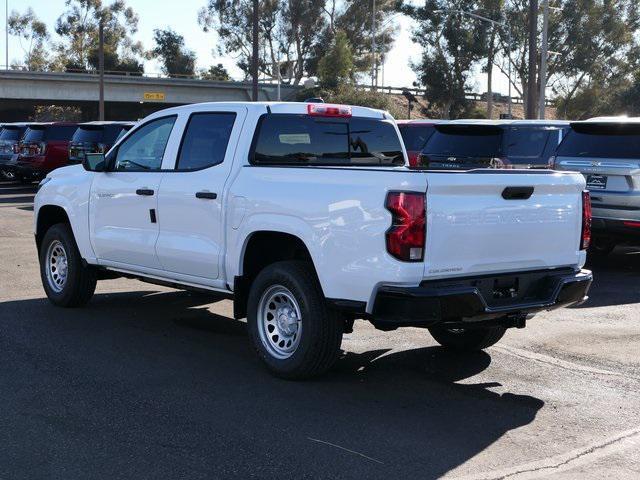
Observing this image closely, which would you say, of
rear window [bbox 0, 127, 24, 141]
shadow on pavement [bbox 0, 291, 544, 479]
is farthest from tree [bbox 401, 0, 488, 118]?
shadow on pavement [bbox 0, 291, 544, 479]

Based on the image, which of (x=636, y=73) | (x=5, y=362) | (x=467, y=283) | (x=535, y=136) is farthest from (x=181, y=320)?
(x=636, y=73)

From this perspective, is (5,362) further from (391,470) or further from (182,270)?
(391,470)

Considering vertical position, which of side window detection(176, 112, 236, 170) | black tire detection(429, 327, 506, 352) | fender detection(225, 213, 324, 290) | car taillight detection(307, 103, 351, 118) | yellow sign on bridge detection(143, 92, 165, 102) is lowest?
black tire detection(429, 327, 506, 352)

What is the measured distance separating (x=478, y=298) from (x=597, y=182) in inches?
267

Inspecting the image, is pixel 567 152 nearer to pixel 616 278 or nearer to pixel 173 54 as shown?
pixel 616 278

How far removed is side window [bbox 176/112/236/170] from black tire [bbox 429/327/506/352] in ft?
7.44

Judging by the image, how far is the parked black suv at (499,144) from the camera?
13.2m

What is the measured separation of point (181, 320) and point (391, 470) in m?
4.10

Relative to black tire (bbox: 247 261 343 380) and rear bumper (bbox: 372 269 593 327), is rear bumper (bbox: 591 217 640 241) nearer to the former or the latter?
rear bumper (bbox: 372 269 593 327)

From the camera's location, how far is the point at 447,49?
6631 cm

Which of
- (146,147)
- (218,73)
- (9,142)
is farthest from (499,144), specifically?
(218,73)

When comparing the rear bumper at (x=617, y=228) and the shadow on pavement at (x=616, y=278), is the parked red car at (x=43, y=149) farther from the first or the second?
the rear bumper at (x=617, y=228)

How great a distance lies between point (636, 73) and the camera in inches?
2344

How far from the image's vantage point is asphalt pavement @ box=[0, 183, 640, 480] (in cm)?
478
